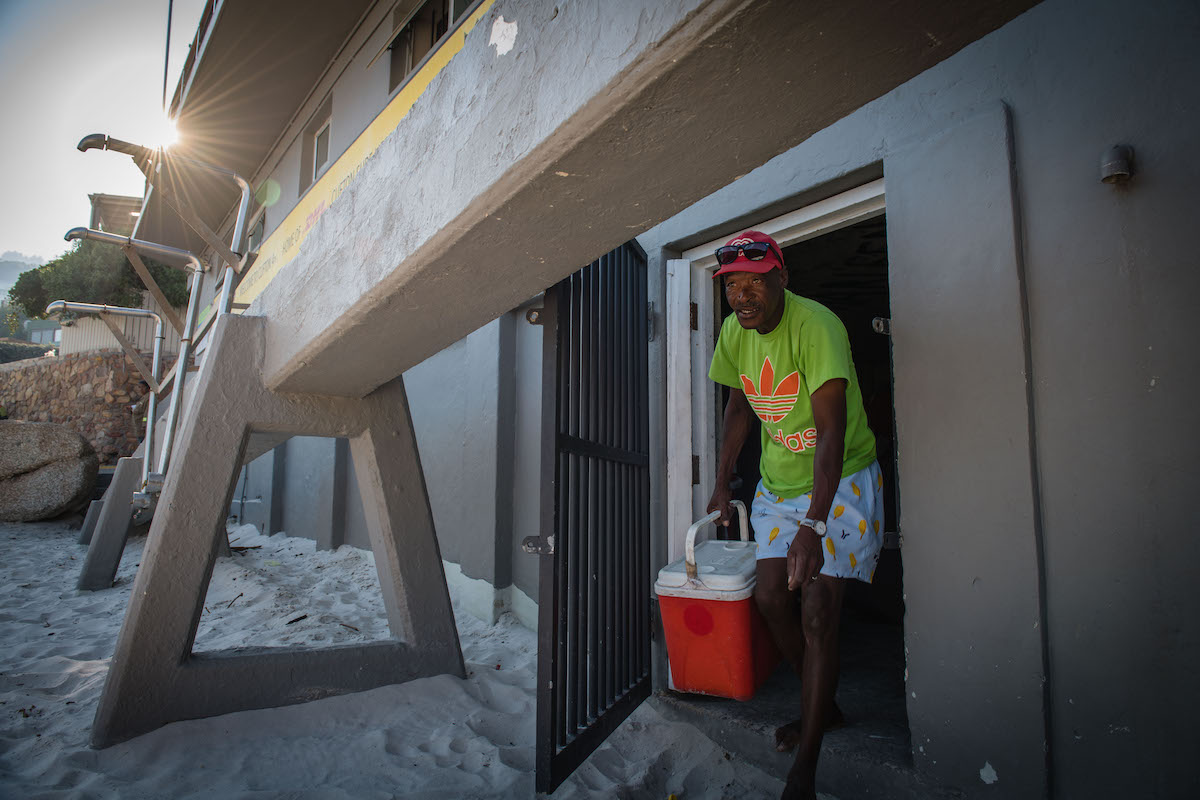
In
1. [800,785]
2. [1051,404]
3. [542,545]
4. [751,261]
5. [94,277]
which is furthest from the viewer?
[94,277]

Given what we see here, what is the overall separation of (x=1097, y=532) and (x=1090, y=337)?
Answer: 1.84ft

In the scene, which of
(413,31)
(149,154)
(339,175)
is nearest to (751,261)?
(339,175)

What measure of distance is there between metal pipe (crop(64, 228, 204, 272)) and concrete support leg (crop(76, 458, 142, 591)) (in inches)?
94.0

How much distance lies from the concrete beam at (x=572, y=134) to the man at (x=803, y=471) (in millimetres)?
935

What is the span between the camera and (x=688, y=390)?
3166mm

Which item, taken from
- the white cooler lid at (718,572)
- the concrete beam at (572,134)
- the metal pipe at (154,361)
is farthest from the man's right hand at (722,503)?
the metal pipe at (154,361)

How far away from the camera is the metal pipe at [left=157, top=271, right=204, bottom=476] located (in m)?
3.72

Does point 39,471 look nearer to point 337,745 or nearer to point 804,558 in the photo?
point 337,745

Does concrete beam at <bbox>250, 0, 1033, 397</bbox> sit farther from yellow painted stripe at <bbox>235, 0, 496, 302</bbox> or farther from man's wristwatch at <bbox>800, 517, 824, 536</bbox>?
man's wristwatch at <bbox>800, 517, 824, 536</bbox>

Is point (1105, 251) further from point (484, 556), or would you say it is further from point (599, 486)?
point (484, 556)

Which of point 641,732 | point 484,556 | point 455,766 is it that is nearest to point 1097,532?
point 641,732

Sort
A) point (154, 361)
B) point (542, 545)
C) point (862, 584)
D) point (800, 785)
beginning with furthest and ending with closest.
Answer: point (154, 361) < point (862, 584) < point (542, 545) < point (800, 785)

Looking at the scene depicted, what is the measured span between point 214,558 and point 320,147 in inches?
290

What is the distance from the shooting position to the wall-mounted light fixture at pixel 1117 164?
69.0 inches
